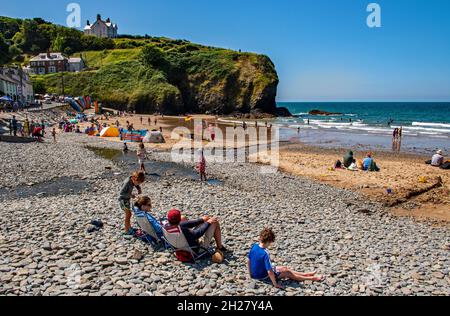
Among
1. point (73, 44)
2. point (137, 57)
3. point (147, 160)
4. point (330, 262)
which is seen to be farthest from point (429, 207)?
point (73, 44)

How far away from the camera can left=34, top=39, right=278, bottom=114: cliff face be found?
274ft

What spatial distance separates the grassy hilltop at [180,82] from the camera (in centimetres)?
8362

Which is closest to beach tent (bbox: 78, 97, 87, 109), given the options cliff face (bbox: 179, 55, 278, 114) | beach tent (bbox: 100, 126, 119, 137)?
cliff face (bbox: 179, 55, 278, 114)

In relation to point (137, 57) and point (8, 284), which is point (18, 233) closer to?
point (8, 284)

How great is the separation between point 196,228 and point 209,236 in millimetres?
384

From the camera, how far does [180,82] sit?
9450 centimetres

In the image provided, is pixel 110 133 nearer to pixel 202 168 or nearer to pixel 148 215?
pixel 202 168

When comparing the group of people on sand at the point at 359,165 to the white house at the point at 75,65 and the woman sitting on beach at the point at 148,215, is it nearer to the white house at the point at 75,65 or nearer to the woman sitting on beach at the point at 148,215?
the woman sitting on beach at the point at 148,215

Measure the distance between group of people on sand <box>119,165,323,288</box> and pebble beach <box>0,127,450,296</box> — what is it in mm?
210

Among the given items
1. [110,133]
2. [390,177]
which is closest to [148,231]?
[390,177]

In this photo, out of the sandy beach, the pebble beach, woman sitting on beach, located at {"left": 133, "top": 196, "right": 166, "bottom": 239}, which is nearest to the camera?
the pebble beach

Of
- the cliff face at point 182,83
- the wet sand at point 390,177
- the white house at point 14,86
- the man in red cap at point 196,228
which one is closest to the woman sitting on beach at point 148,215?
the man in red cap at point 196,228

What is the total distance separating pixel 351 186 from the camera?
18.4 m

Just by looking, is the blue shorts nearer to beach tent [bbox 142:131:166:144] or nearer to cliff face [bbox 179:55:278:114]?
beach tent [bbox 142:131:166:144]
